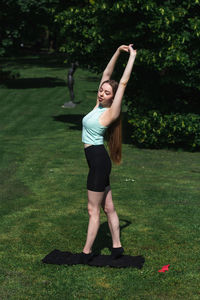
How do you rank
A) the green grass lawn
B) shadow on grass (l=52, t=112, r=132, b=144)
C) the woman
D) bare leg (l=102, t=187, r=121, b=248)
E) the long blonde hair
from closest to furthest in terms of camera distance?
the green grass lawn → the woman → the long blonde hair → bare leg (l=102, t=187, r=121, b=248) → shadow on grass (l=52, t=112, r=132, b=144)

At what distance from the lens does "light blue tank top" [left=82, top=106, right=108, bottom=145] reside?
630 centimetres

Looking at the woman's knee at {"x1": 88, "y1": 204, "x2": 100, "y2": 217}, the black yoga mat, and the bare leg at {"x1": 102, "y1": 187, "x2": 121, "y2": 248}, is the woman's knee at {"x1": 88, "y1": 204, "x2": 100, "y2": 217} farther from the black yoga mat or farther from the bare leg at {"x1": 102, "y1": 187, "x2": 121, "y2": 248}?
the black yoga mat

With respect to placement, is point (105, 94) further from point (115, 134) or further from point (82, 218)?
point (82, 218)

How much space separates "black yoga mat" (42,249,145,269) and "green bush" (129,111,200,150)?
9.12 m

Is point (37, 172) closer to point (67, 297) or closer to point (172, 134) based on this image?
point (172, 134)

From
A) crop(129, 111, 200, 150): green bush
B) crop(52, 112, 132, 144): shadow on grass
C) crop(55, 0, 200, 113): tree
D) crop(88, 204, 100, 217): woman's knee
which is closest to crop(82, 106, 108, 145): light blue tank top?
crop(88, 204, 100, 217): woman's knee

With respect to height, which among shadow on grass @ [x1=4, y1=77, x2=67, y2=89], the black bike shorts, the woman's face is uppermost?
the woman's face

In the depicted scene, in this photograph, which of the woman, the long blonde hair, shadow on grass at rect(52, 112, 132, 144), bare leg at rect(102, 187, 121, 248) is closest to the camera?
the woman

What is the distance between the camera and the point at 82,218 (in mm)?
9047

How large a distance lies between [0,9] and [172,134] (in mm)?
20835

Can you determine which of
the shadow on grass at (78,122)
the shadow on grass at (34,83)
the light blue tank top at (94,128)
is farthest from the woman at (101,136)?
the shadow on grass at (34,83)

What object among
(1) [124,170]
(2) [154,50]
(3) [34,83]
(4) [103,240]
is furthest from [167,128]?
(3) [34,83]

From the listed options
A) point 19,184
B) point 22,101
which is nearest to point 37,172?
point 19,184

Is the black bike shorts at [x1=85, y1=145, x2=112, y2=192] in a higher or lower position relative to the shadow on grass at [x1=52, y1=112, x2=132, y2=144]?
higher
